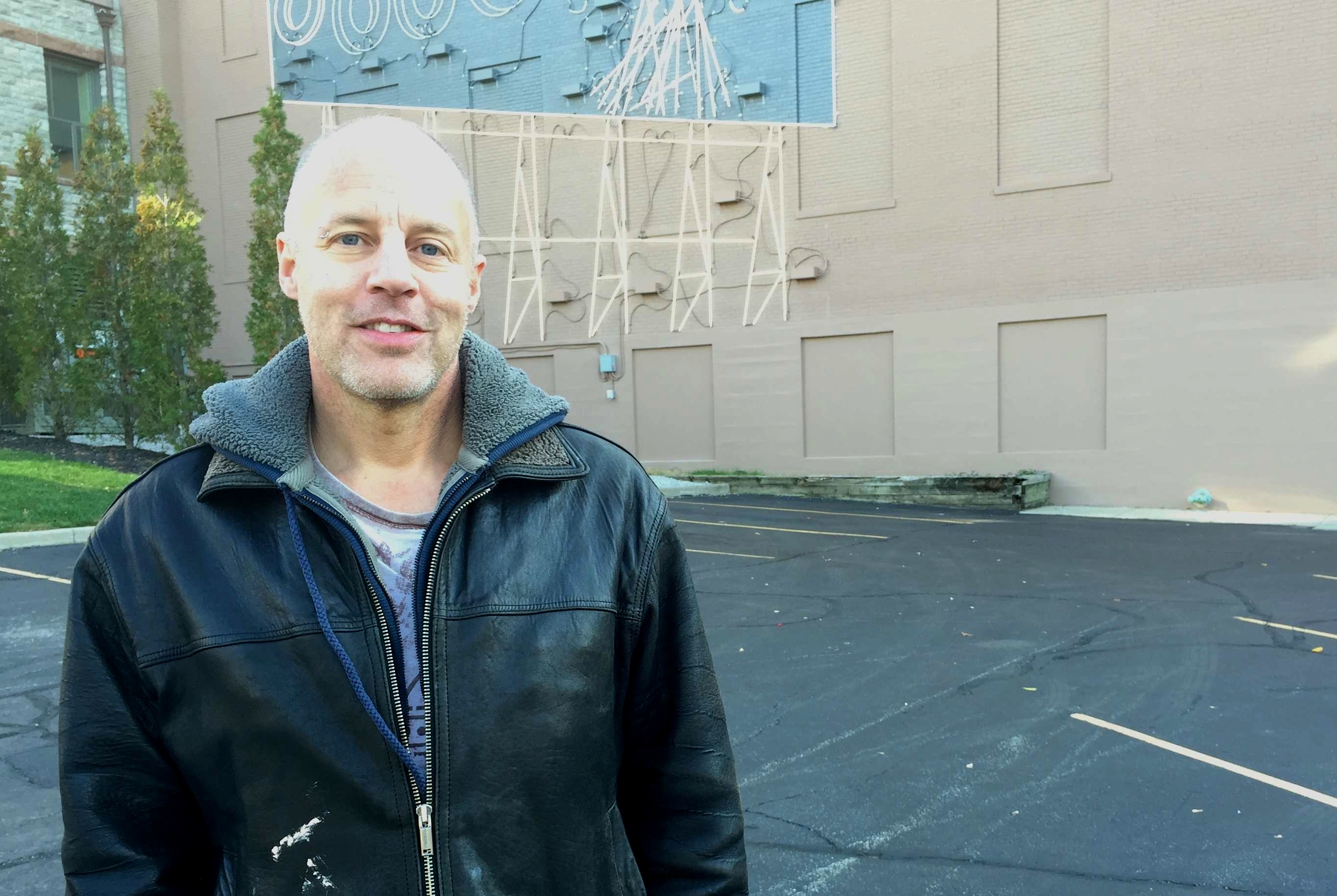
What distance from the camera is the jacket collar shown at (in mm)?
1723

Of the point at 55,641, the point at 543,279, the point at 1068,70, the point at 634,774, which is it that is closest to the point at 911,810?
the point at 634,774

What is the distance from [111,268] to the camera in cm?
1917

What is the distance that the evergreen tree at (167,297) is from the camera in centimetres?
1814

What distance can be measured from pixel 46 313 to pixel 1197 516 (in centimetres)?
1986

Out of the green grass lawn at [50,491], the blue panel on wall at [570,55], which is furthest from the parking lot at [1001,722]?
the blue panel on wall at [570,55]

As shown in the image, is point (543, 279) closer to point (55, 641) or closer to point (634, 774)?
point (55, 641)

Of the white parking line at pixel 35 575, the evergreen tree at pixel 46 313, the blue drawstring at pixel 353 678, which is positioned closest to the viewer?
the blue drawstring at pixel 353 678

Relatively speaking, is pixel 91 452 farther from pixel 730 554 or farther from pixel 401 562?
pixel 401 562

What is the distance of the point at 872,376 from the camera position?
19.9m

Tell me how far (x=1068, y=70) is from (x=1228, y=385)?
5831 mm

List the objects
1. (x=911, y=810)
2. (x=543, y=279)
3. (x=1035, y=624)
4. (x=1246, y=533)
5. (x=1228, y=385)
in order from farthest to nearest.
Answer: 1. (x=543, y=279)
2. (x=1228, y=385)
3. (x=1246, y=533)
4. (x=1035, y=624)
5. (x=911, y=810)

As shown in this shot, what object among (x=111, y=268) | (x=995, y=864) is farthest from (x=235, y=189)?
(x=995, y=864)

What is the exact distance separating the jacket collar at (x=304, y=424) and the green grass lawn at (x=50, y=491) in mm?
10359

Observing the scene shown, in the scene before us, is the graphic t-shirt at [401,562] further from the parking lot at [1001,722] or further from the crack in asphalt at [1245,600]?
the crack in asphalt at [1245,600]
